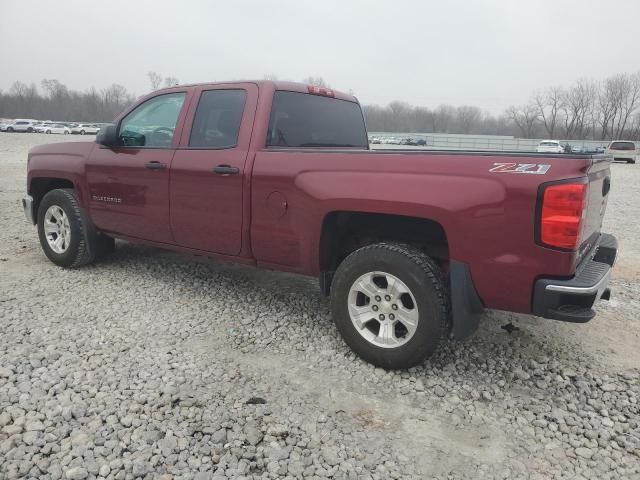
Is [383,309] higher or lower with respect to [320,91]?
lower

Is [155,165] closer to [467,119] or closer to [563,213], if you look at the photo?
[563,213]

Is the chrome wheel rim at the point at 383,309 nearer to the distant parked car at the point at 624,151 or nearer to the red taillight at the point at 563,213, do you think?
the red taillight at the point at 563,213

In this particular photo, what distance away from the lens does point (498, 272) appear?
283 cm

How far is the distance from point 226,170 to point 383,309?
162 centimetres

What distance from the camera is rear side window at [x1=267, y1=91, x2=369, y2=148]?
13.2 feet

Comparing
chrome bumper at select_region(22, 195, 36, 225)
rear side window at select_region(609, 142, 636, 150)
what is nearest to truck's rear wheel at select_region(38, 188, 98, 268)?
chrome bumper at select_region(22, 195, 36, 225)

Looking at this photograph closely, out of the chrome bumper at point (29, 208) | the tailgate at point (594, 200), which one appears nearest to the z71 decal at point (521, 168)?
the tailgate at point (594, 200)

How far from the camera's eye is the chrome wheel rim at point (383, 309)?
10.4ft

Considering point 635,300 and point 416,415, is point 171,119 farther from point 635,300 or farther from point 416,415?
point 635,300

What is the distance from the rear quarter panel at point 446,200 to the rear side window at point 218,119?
59 cm

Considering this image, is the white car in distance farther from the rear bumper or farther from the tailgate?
the rear bumper

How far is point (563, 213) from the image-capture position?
8.57 feet

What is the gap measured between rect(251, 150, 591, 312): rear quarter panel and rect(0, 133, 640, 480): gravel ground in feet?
2.23

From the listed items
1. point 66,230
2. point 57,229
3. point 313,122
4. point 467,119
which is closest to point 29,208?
point 57,229
